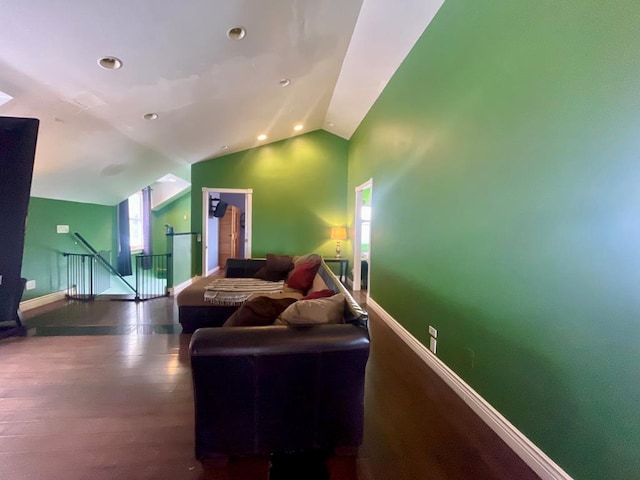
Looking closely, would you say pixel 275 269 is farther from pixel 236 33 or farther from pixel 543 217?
pixel 543 217

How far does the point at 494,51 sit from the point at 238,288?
11.4ft

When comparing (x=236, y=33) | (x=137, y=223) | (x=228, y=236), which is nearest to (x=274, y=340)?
(x=236, y=33)

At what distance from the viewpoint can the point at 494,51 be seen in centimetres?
203

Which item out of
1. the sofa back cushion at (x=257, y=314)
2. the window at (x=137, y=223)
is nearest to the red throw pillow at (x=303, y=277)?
the sofa back cushion at (x=257, y=314)

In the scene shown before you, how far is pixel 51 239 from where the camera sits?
4871mm

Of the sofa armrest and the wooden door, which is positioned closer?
the sofa armrest

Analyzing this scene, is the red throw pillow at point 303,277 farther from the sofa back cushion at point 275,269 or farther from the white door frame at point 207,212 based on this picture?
the white door frame at point 207,212

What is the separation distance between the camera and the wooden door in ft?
26.6

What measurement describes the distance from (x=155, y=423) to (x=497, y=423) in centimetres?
224

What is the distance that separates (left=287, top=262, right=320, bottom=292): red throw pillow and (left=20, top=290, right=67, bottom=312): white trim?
12.9ft

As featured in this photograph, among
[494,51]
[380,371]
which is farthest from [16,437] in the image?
[494,51]

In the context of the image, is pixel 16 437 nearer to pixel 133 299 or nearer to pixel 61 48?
pixel 61 48

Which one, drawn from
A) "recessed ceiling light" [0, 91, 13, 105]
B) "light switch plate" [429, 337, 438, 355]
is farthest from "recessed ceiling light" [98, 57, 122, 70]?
"light switch plate" [429, 337, 438, 355]

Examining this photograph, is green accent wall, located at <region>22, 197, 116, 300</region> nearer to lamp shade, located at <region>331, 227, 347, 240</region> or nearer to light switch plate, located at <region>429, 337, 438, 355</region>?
lamp shade, located at <region>331, 227, 347, 240</region>
